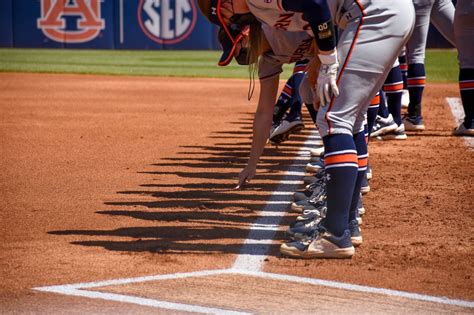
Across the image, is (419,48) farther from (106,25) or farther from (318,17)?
(106,25)

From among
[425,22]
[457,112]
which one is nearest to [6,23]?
[457,112]

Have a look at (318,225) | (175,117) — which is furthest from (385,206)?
(175,117)

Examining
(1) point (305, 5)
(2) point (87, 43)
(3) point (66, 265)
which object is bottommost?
(2) point (87, 43)

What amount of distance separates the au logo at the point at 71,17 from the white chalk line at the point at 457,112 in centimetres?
1594

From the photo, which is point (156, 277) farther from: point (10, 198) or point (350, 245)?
point (10, 198)

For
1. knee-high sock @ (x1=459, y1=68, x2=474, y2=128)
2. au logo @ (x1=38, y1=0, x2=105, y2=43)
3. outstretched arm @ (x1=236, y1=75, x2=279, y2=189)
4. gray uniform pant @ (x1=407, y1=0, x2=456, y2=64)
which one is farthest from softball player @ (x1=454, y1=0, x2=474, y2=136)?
au logo @ (x1=38, y1=0, x2=105, y2=43)

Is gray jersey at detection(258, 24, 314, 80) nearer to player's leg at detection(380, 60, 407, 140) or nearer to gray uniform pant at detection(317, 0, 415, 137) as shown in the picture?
gray uniform pant at detection(317, 0, 415, 137)

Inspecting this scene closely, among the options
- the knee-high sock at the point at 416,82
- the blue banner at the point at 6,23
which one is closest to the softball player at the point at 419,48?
the knee-high sock at the point at 416,82

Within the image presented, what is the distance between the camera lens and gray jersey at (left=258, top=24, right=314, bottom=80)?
5.51m

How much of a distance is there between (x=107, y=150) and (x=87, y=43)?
66.1 feet

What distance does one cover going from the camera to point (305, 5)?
4.34 meters

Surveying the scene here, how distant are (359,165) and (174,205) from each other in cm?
146

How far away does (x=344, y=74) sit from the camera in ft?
15.0

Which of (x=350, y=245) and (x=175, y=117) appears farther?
(x=175, y=117)
